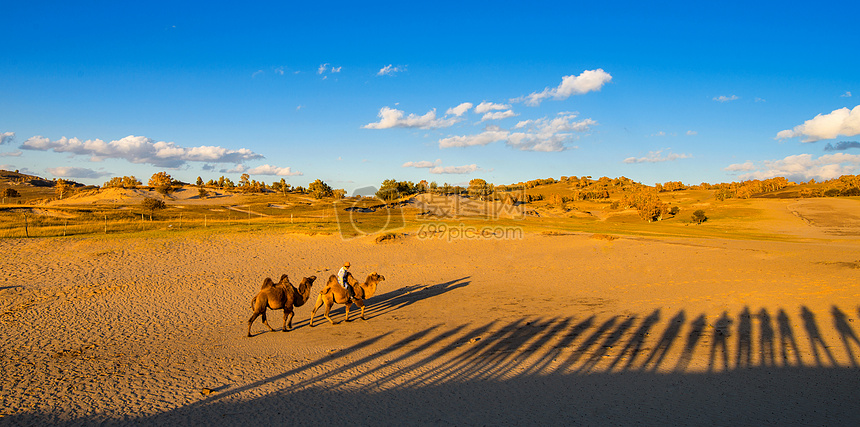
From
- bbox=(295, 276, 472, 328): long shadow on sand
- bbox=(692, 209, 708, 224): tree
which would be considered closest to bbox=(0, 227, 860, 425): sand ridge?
bbox=(295, 276, 472, 328): long shadow on sand

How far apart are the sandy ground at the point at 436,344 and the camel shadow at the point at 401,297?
0.16 metres

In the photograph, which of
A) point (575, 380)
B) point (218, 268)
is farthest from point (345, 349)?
point (218, 268)

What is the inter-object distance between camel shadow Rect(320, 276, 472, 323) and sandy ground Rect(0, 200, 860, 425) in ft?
0.52

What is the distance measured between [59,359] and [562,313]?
1329 cm

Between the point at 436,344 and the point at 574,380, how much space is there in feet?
12.1

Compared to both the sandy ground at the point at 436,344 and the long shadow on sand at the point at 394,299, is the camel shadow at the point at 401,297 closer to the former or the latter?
the long shadow on sand at the point at 394,299

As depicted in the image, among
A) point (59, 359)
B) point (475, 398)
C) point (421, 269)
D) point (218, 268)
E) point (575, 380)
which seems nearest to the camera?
point (475, 398)

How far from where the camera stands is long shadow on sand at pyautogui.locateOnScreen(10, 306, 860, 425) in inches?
257

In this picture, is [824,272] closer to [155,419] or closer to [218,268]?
[155,419]

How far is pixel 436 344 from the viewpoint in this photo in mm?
10719

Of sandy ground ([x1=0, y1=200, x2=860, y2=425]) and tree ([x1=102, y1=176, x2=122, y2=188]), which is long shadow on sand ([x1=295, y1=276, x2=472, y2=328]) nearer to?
sandy ground ([x1=0, y1=200, x2=860, y2=425])

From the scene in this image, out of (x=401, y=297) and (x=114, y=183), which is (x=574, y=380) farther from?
(x=114, y=183)

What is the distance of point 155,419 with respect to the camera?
6.42 m

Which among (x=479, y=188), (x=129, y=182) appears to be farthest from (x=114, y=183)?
(x=479, y=188)
